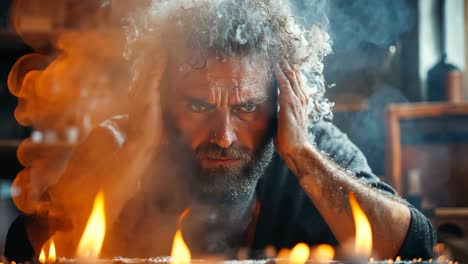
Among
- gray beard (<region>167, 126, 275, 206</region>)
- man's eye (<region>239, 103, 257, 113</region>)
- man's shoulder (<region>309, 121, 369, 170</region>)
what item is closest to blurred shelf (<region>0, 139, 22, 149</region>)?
gray beard (<region>167, 126, 275, 206</region>)

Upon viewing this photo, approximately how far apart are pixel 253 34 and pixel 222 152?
0.37 metres

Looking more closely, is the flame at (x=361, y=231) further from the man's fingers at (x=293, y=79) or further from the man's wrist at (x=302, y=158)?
the man's fingers at (x=293, y=79)

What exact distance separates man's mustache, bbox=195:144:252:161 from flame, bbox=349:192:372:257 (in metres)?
0.34

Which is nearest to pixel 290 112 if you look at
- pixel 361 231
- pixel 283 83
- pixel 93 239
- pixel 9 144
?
pixel 283 83

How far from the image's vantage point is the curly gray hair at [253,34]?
1.48 meters

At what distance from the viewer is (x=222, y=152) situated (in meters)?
1.49

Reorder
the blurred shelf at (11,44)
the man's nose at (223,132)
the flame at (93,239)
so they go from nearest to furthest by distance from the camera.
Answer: the flame at (93,239) → the man's nose at (223,132) → the blurred shelf at (11,44)

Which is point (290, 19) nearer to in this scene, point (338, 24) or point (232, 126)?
point (338, 24)

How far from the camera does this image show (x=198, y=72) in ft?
4.87

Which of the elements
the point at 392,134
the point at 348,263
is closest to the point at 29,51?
the point at 392,134

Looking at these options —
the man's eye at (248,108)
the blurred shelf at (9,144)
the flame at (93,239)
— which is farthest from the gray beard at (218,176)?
the blurred shelf at (9,144)

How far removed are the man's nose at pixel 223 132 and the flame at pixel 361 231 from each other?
0.39m

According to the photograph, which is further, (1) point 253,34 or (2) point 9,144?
(2) point 9,144

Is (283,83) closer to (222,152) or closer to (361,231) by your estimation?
(222,152)
